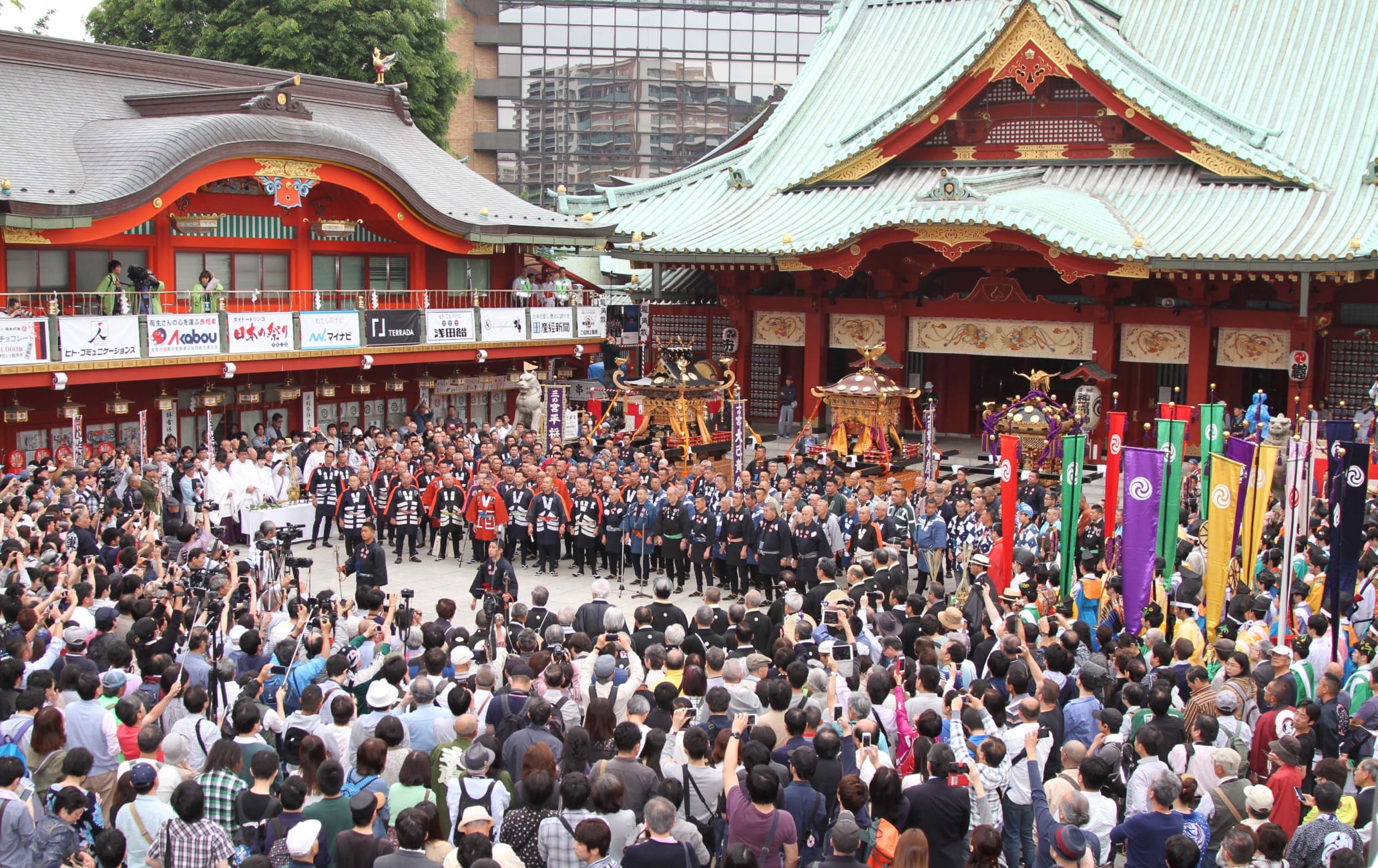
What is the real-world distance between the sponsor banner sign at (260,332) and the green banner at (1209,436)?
1631cm

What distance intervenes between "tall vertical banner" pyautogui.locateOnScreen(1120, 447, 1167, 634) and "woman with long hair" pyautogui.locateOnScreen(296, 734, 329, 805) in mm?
7826

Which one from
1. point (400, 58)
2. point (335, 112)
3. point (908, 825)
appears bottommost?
point (908, 825)

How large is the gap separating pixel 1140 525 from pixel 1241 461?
1831 millimetres

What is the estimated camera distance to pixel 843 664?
35.2 ft

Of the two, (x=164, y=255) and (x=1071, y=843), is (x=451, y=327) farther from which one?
(x=1071, y=843)

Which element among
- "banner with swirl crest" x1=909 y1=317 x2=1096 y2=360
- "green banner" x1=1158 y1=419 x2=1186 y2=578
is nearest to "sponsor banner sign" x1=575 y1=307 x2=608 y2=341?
"banner with swirl crest" x1=909 y1=317 x2=1096 y2=360

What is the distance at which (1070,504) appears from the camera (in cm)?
1427

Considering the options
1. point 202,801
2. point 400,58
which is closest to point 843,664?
point 202,801

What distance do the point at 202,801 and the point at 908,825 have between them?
4.04 meters

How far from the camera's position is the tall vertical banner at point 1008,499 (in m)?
15.6

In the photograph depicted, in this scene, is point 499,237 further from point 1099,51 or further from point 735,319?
point 1099,51

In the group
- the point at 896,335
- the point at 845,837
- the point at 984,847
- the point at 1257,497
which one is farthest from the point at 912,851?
the point at 896,335

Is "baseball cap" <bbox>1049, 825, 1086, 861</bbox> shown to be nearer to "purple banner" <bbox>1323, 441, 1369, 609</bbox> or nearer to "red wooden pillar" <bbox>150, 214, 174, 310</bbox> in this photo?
"purple banner" <bbox>1323, 441, 1369, 609</bbox>

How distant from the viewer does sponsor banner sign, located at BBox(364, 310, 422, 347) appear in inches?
1033
